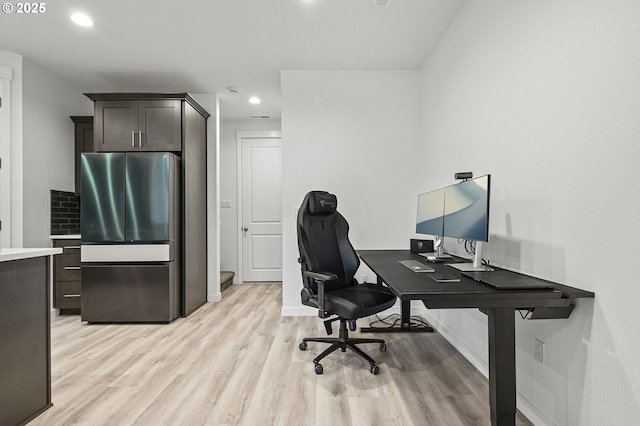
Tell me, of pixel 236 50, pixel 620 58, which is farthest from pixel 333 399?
pixel 236 50

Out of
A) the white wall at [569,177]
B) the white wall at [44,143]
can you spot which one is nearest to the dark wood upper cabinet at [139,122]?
the white wall at [44,143]

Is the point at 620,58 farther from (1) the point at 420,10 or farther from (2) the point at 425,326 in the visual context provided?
(2) the point at 425,326

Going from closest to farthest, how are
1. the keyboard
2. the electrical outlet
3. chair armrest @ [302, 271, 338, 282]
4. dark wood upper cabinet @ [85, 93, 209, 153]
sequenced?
the electrical outlet
the keyboard
chair armrest @ [302, 271, 338, 282]
dark wood upper cabinet @ [85, 93, 209, 153]

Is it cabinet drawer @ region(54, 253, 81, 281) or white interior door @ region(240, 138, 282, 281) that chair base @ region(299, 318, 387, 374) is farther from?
white interior door @ region(240, 138, 282, 281)

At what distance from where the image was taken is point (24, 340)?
184 cm

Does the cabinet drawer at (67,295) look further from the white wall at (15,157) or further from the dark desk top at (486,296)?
the dark desk top at (486,296)

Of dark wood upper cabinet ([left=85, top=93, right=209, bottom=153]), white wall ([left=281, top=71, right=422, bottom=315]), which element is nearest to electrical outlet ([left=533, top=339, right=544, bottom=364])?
white wall ([left=281, top=71, right=422, bottom=315])

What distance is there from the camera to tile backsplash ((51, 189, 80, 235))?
3951 mm

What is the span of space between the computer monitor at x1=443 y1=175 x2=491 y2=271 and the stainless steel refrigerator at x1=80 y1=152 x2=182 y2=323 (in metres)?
2.84

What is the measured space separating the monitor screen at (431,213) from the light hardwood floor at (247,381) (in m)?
1.03

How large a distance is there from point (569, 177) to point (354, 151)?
8.34 ft

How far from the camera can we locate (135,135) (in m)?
3.83

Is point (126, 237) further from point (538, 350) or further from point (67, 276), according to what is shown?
point (538, 350)

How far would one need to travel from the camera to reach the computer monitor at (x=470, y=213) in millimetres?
1881
